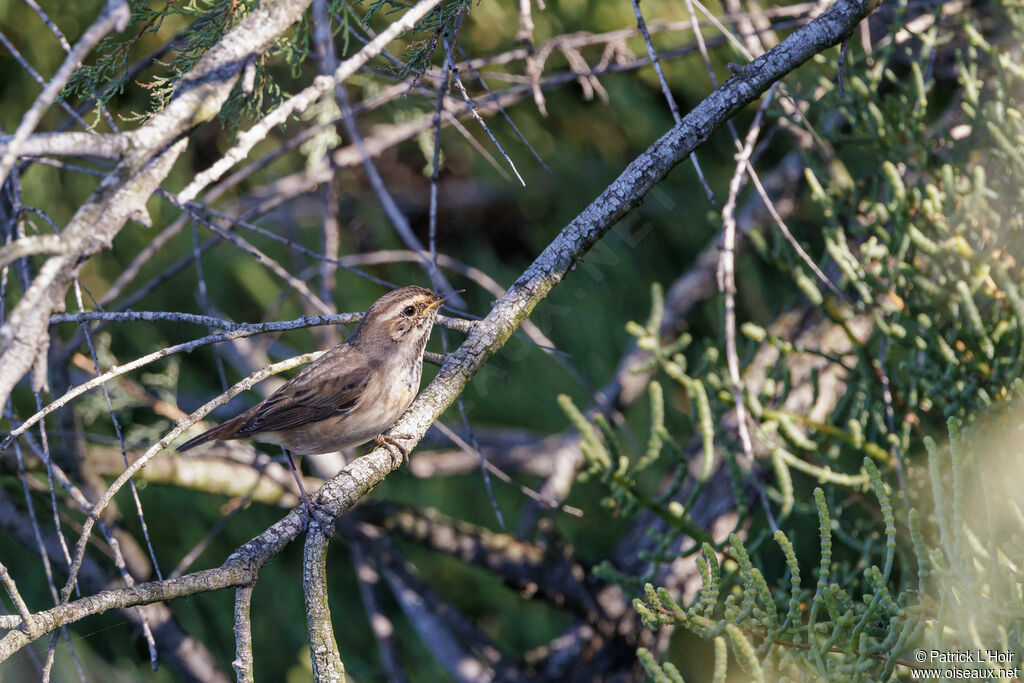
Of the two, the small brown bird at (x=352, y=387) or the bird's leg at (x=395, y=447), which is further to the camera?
the small brown bird at (x=352, y=387)

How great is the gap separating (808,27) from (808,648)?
5.18ft

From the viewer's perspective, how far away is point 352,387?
3010 millimetres

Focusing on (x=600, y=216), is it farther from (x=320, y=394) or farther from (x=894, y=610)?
(x=320, y=394)

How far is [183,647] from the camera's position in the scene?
3.60 m

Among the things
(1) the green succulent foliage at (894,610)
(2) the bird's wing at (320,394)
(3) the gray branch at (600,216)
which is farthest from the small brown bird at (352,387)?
(1) the green succulent foliage at (894,610)

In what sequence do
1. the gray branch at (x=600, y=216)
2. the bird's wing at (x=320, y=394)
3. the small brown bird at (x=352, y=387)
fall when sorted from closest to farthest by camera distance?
the gray branch at (x=600, y=216), the small brown bird at (x=352, y=387), the bird's wing at (x=320, y=394)

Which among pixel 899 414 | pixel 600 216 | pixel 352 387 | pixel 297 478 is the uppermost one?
pixel 352 387

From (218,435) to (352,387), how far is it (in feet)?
1.72

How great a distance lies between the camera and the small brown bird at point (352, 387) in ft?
9.03

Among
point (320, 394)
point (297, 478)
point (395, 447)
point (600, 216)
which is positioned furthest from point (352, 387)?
point (600, 216)

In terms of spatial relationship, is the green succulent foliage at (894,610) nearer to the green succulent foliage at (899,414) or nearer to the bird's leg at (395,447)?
the green succulent foliage at (899,414)

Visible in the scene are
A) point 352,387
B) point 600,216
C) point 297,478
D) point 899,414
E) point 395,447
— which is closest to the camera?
point 395,447

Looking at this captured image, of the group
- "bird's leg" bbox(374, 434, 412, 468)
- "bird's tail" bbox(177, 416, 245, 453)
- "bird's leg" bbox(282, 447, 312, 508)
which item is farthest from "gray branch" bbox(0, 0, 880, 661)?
"bird's tail" bbox(177, 416, 245, 453)

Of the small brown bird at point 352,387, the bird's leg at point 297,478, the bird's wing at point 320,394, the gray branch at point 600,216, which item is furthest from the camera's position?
the bird's wing at point 320,394
